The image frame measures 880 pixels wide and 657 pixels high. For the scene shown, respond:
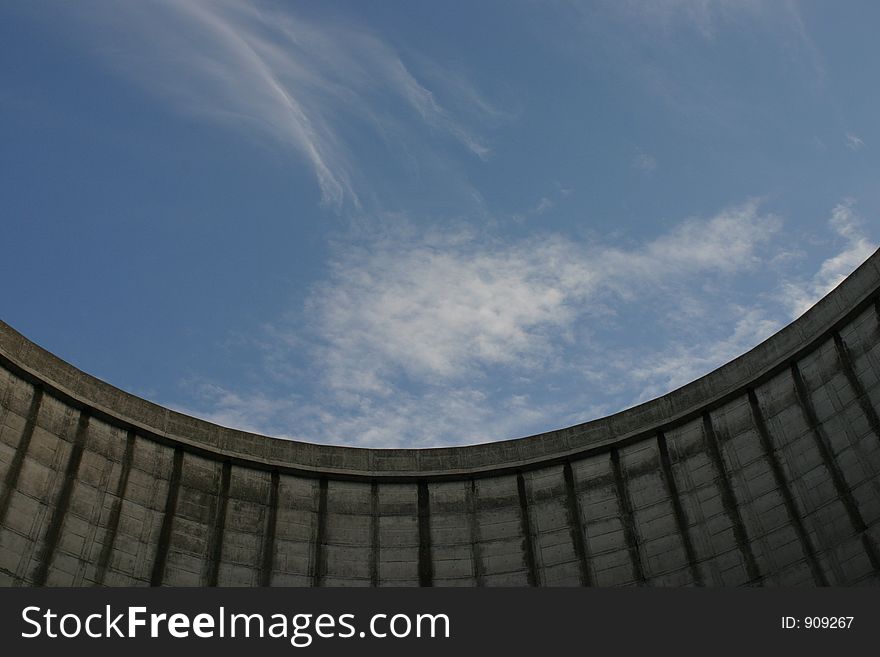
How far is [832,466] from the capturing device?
26234mm

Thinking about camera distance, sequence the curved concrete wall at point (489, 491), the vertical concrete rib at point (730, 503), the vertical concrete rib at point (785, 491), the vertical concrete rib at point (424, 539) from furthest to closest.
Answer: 1. the vertical concrete rib at point (424, 539)
2. the vertical concrete rib at point (730, 503)
3. the curved concrete wall at point (489, 491)
4. the vertical concrete rib at point (785, 491)

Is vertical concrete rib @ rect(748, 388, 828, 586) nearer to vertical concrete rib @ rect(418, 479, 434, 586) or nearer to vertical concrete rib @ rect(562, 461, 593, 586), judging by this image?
vertical concrete rib @ rect(562, 461, 593, 586)

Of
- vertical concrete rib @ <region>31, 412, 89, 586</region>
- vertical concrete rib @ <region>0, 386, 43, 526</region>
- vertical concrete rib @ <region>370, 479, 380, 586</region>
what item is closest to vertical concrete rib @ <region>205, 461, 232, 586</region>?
vertical concrete rib @ <region>31, 412, 89, 586</region>

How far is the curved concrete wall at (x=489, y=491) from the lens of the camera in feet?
84.4

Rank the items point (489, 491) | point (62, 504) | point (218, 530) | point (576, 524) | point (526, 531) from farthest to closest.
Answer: point (489, 491) < point (526, 531) < point (576, 524) < point (218, 530) < point (62, 504)

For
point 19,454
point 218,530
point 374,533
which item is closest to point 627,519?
point 374,533

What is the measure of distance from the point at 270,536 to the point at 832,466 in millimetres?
16132

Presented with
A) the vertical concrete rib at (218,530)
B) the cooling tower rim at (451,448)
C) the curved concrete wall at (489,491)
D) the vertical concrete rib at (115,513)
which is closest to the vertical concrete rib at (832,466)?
the curved concrete wall at (489,491)

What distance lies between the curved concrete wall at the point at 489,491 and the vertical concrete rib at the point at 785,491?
53mm

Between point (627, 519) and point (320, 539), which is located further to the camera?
point (320, 539)

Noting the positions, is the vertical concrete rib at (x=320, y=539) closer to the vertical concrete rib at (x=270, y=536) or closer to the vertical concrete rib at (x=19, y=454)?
the vertical concrete rib at (x=270, y=536)

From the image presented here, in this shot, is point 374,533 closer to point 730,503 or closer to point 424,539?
point 424,539

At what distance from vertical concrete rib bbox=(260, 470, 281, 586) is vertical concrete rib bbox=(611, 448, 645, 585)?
1041 cm

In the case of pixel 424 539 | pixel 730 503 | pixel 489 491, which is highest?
pixel 489 491
